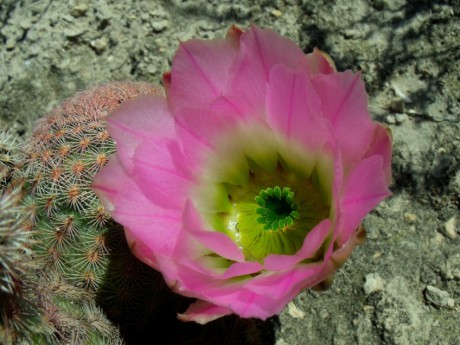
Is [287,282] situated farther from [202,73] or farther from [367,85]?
[367,85]

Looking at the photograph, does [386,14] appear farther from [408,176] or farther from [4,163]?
[4,163]

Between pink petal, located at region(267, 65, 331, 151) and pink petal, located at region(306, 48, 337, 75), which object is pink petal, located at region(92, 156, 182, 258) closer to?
pink petal, located at region(267, 65, 331, 151)

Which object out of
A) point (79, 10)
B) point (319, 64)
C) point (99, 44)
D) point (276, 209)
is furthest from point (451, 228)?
point (79, 10)

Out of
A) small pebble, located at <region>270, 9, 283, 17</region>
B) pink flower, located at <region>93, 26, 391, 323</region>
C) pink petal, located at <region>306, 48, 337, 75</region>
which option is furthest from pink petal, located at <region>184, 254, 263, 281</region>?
small pebble, located at <region>270, 9, 283, 17</region>

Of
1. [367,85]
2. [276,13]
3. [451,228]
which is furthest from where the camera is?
[276,13]

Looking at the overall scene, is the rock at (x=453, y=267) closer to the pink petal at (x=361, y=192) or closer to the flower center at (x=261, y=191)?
the flower center at (x=261, y=191)

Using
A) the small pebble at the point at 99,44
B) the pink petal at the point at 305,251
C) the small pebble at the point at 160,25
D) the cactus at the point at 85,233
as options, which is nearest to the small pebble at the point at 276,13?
the small pebble at the point at 160,25

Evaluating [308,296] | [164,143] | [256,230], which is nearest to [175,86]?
[164,143]
